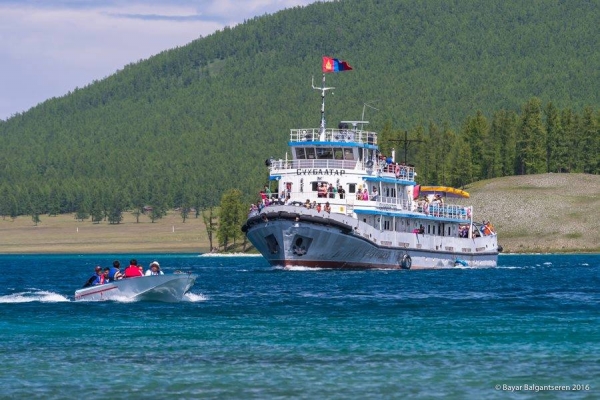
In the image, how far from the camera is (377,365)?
41188mm

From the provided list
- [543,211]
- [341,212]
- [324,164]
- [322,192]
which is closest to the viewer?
[341,212]

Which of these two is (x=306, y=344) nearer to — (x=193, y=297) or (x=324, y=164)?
(x=193, y=297)

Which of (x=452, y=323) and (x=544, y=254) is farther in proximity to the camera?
(x=544, y=254)

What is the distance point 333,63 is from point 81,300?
46.2 m

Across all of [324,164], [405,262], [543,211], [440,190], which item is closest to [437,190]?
[440,190]

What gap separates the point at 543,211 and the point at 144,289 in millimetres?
124798

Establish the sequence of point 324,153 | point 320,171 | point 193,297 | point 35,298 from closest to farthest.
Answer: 1. point 193,297
2. point 35,298
3. point 320,171
4. point 324,153

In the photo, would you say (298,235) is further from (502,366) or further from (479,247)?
(502,366)

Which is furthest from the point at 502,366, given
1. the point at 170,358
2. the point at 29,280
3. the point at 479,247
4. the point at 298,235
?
the point at 479,247

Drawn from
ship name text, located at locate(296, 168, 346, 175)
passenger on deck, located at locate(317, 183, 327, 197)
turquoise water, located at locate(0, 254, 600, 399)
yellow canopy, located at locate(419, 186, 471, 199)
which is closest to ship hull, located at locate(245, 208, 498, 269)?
passenger on deck, located at locate(317, 183, 327, 197)

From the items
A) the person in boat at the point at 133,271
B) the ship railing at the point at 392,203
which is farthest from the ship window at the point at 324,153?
the person in boat at the point at 133,271

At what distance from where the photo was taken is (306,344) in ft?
153

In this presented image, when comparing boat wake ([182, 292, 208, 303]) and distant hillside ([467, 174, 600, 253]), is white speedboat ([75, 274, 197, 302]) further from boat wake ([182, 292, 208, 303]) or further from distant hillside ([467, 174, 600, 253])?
distant hillside ([467, 174, 600, 253])

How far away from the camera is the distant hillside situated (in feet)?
577
